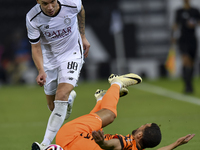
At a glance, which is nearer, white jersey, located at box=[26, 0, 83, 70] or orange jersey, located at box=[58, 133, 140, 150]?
orange jersey, located at box=[58, 133, 140, 150]

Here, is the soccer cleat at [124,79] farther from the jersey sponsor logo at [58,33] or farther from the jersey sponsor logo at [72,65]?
the jersey sponsor logo at [58,33]

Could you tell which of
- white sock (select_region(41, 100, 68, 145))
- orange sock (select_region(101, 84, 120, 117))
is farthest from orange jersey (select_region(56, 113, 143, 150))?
white sock (select_region(41, 100, 68, 145))

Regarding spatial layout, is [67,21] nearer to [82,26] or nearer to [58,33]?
[58,33]

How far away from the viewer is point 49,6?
20.8 feet

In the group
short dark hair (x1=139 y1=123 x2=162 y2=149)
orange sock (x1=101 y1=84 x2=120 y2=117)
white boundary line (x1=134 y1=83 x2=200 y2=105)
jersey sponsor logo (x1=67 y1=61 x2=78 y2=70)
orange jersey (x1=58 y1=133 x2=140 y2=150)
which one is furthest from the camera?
white boundary line (x1=134 y1=83 x2=200 y2=105)

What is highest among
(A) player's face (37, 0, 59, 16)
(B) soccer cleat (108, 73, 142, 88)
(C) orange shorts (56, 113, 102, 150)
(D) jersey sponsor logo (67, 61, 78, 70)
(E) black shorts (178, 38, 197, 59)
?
(A) player's face (37, 0, 59, 16)

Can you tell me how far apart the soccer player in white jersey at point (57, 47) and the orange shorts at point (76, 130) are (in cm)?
63

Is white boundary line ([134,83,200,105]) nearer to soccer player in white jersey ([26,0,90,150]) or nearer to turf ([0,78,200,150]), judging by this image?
turf ([0,78,200,150])

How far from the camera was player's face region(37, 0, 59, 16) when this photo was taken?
6.30 metres

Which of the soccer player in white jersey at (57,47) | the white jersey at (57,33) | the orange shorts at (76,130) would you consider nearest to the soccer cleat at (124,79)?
the soccer player in white jersey at (57,47)

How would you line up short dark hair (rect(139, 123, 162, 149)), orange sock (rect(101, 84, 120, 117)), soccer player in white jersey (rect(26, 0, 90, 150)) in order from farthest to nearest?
soccer player in white jersey (rect(26, 0, 90, 150)), orange sock (rect(101, 84, 120, 117)), short dark hair (rect(139, 123, 162, 149))

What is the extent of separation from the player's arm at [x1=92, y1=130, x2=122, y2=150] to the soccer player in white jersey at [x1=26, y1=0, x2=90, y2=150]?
1.17 meters

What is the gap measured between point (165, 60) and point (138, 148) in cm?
1571

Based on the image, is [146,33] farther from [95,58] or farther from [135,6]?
[95,58]
